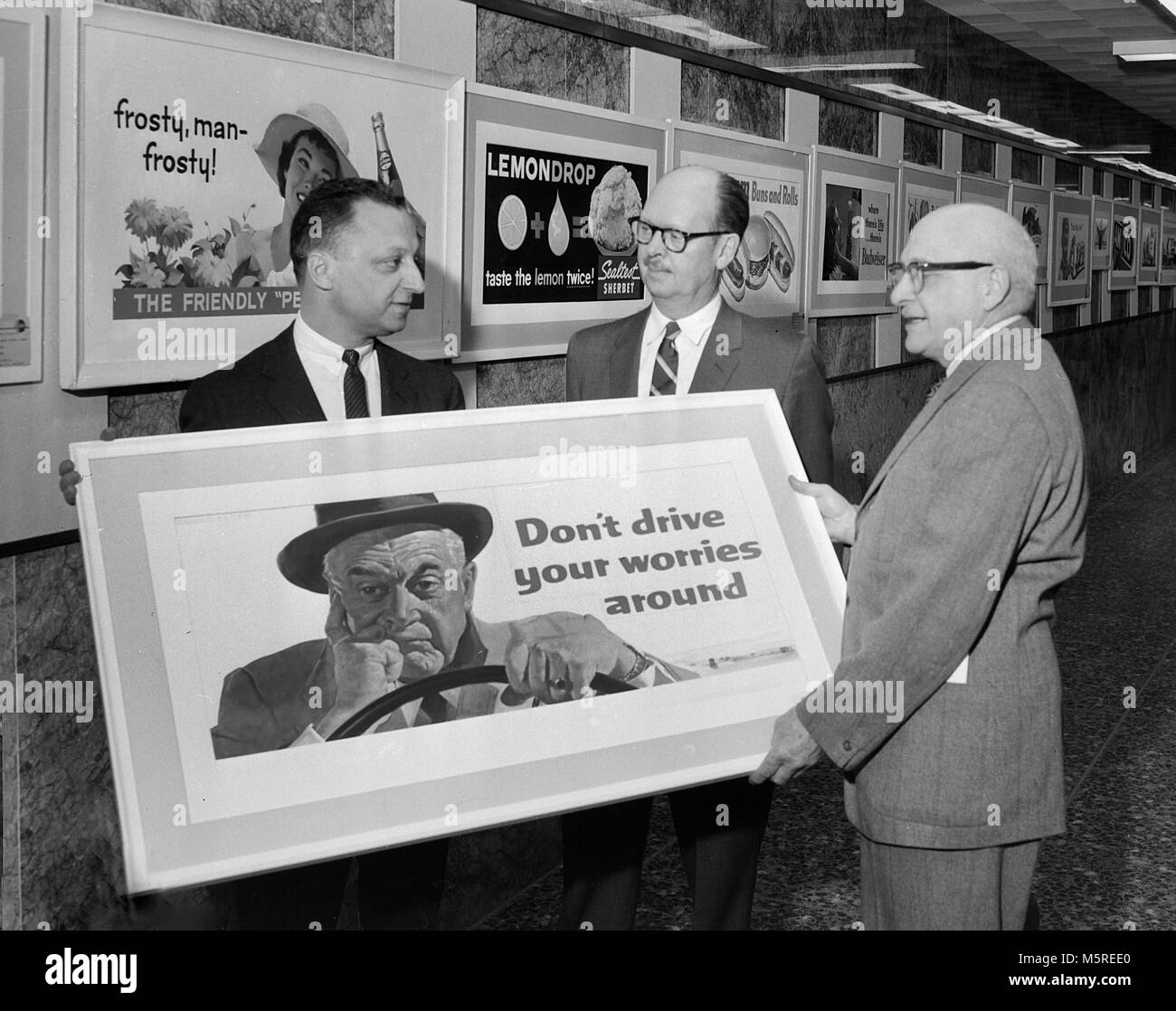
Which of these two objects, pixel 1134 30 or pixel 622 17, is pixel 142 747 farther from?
pixel 1134 30

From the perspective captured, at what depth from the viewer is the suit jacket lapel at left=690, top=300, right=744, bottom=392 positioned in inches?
111

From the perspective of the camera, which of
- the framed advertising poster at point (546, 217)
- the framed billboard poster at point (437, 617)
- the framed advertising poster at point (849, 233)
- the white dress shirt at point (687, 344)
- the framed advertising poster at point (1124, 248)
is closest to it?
the framed billboard poster at point (437, 617)

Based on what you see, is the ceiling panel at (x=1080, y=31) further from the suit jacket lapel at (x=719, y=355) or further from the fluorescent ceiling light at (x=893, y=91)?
the suit jacket lapel at (x=719, y=355)

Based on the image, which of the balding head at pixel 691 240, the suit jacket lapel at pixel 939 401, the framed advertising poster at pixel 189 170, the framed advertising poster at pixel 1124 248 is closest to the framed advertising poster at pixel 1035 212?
the framed advertising poster at pixel 1124 248

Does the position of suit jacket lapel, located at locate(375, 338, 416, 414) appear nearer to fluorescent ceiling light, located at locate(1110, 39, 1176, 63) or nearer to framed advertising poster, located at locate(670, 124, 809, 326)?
framed advertising poster, located at locate(670, 124, 809, 326)

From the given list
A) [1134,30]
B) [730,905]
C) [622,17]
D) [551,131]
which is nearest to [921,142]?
[1134,30]

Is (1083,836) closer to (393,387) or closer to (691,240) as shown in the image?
(691,240)

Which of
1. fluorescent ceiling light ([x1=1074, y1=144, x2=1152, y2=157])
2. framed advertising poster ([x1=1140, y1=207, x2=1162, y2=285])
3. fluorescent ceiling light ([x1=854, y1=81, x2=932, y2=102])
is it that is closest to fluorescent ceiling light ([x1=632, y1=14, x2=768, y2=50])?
fluorescent ceiling light ([x1=854, y1=81, x2=932, y2=102])

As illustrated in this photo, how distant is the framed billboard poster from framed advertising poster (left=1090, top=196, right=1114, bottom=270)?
30.6ft

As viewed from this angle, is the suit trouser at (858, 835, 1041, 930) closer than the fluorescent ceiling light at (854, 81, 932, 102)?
Yes

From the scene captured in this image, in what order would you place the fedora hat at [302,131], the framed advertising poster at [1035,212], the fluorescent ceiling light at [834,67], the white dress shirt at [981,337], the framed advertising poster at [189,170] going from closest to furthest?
the white dress shirt at [981,337] → the framed advertising poster at [189,170] → the fedora hat at [302,131] → the fluorescent ceiling light at [834,67] → the framed advertising poster at [1035,212]

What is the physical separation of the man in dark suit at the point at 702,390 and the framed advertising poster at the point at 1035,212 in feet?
20.5

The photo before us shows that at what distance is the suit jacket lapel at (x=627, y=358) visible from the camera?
9.59 feet

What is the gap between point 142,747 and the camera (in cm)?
187
